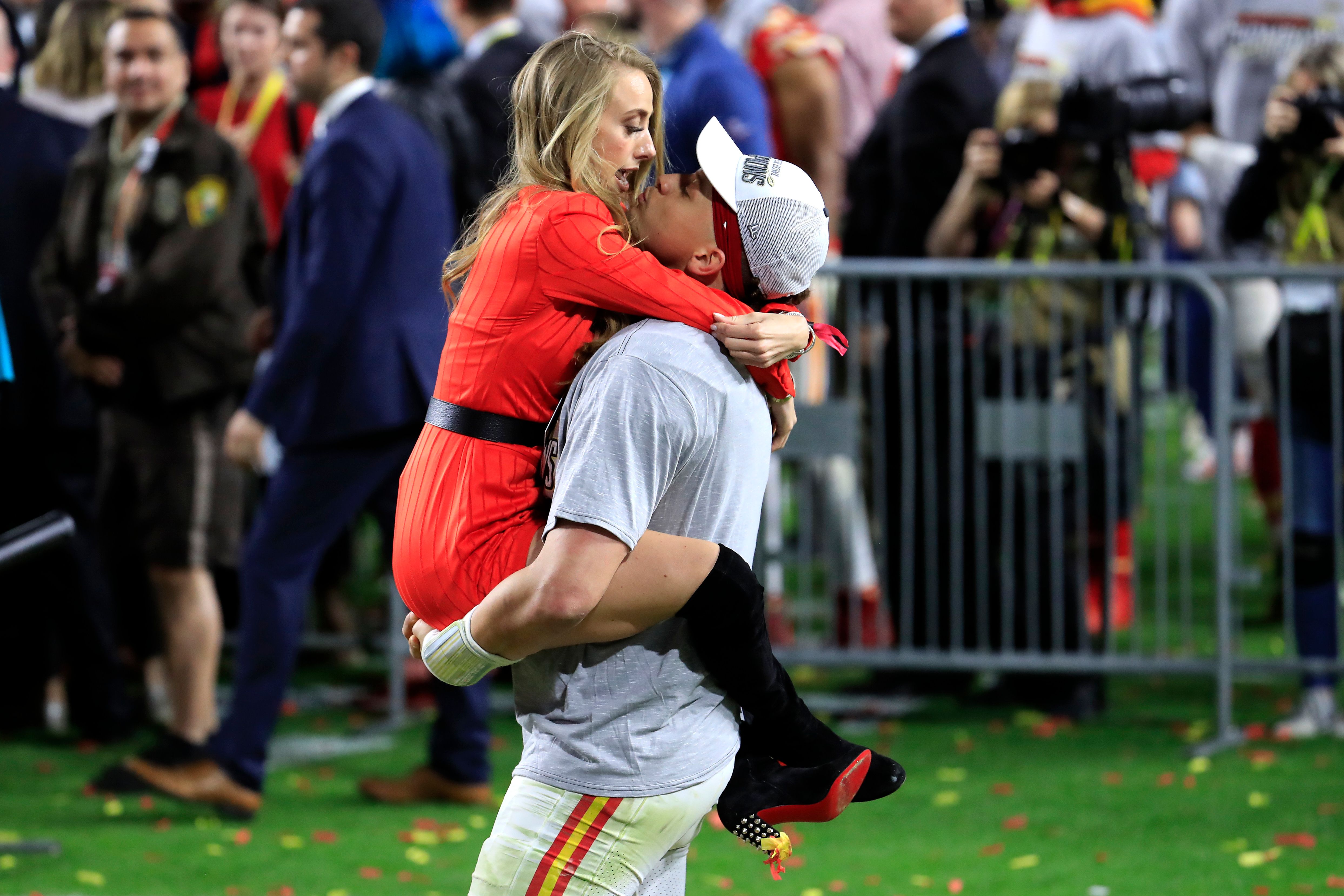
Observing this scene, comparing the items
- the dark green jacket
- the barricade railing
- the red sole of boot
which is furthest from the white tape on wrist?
the barricade railing

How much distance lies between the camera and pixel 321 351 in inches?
198

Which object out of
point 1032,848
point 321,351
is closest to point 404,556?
point 321,351

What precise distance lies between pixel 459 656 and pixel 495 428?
33 cm

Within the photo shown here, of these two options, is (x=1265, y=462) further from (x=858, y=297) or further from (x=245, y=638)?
(x=245, y=638)

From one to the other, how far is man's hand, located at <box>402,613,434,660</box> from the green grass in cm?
207

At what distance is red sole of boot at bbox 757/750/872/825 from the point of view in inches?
100

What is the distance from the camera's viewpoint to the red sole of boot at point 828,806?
8.36ft

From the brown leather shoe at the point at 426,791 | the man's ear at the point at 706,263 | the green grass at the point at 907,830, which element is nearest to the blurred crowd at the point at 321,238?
the brown leather shoe at the point at 426,791

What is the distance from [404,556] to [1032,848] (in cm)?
287

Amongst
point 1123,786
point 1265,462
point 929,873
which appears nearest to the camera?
Answer: point 929,873

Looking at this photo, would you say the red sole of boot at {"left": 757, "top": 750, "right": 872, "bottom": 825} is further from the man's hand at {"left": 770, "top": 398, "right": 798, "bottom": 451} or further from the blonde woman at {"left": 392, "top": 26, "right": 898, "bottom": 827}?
the man's hand at {"left": 770, "top": 398, "right": 798, "bottom": 451}

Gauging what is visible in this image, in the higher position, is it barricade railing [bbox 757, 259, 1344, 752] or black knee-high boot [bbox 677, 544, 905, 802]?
black knee-high boot [bbox 677, 544, 905, 802]

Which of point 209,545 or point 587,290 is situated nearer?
point 587,290

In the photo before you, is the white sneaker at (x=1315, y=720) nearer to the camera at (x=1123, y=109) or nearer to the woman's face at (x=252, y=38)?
the camera at (x=1123, y=109)
